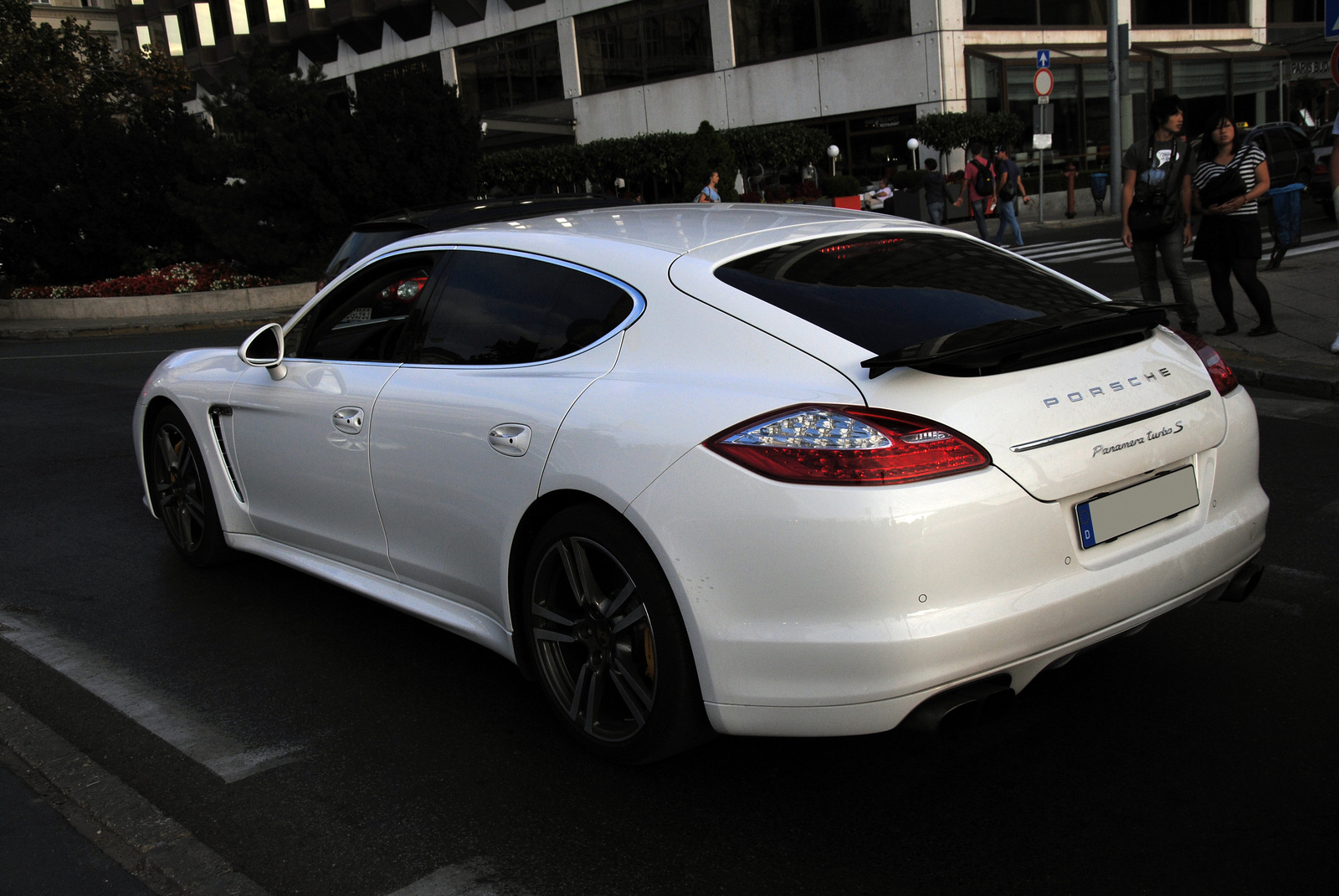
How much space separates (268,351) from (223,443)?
25.3 inches

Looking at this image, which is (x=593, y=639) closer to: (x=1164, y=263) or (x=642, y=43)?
(x=1164, y=263)

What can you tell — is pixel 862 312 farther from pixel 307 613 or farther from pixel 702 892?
pixel 307 613

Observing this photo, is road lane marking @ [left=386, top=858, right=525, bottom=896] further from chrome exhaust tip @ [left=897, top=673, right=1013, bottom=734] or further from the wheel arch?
the wheel arch

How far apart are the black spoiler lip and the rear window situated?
5.1 inches

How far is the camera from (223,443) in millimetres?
5191

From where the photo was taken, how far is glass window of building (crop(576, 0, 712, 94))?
3809 centimetres

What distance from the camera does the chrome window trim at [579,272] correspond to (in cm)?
350

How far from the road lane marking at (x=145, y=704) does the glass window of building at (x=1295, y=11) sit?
159ft

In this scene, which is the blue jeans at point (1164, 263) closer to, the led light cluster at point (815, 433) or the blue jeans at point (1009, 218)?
the led light cluster at point (815, 433)

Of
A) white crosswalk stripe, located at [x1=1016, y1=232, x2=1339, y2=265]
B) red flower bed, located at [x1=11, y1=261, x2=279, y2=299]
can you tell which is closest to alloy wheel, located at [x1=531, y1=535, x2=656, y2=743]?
white crosswalk stripe, located at [x1=1016, y1=232, x2=1339, y2=265]

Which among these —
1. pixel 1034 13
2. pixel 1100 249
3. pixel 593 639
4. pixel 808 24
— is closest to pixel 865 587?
pixel 593 639

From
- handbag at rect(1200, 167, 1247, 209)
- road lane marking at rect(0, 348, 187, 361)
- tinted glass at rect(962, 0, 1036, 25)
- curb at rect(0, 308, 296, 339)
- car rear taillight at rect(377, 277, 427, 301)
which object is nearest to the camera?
car rear taillight at rect(377, 277, 427, 301)

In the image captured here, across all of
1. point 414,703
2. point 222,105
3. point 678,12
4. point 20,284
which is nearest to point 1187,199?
point 414,703

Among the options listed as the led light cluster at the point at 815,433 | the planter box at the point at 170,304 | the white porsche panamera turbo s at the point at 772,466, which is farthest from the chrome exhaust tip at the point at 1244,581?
the planter box at the point at 170,304
